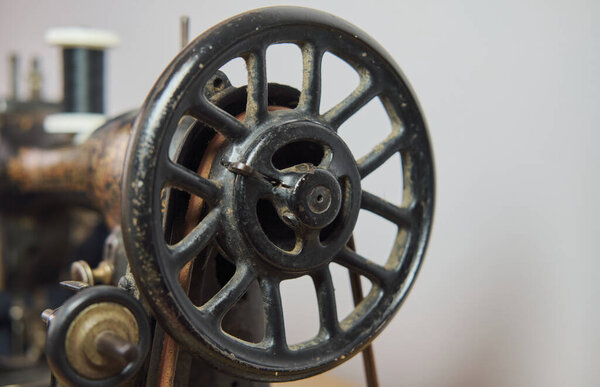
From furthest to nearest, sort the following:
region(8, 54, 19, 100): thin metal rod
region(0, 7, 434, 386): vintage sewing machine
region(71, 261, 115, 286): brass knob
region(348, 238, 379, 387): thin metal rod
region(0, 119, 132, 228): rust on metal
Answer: region(8, 54, 19, 100): thin metal rod → region(0, 119, 132, 228): rust on metal → region(71, 261, 115, 286): brass knob → region(348, 238, 379, 387): thin metal rod → region(0, 7, 434, 386): vintage sewing machine

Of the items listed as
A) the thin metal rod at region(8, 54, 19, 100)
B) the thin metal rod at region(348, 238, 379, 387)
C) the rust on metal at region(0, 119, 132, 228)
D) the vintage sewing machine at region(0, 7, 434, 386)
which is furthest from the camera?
the thin metal rod at region(8, 54, 19, 100)

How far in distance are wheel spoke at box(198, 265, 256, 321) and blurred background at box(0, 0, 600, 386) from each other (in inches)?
25.2

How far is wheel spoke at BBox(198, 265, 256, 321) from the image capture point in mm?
889

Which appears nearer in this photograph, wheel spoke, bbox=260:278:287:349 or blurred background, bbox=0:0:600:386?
wheel spoke, bbox=260:278:287:349

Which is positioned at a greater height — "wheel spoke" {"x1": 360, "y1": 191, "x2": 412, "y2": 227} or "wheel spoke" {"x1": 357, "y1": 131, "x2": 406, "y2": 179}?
"wheel spoke" {"x1": 357, "y1": 131, "x2": 406, "y2": 179}

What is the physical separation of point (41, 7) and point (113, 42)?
1.39m

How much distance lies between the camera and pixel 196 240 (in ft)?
2.88

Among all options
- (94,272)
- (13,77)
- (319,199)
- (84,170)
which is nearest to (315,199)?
(319,199)

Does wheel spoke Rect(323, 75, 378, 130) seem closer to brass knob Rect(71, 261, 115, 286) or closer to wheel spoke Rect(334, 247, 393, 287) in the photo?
wheel spoke Rect(334, 247, 393, 287)

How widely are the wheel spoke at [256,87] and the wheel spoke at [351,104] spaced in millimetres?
103

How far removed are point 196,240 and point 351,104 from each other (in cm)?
29

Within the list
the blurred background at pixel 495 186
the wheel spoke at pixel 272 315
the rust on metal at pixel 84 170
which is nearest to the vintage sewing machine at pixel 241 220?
the wheel spoke at pixel 272 315

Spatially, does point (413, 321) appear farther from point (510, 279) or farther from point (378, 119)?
point (378, 119)

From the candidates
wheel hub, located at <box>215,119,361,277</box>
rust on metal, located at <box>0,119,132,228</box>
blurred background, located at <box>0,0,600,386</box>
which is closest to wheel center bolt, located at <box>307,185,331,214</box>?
wheel hub, located at <box>215,119,361,277</box>
